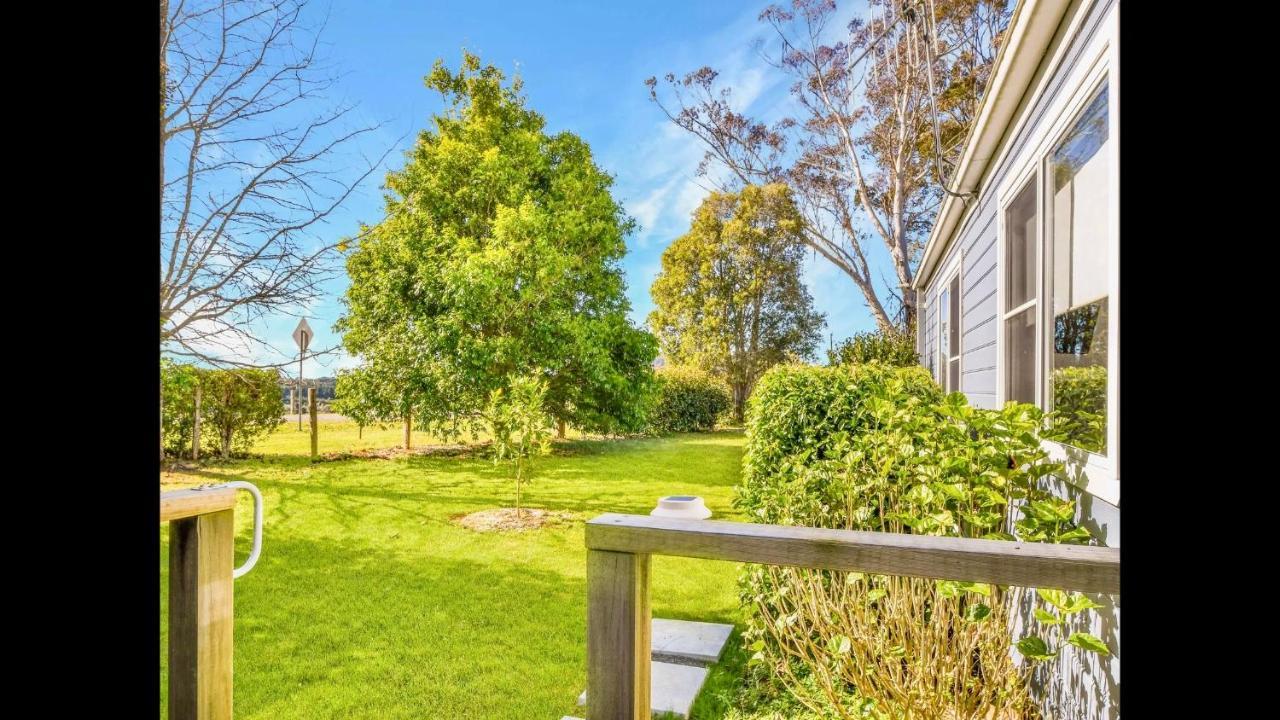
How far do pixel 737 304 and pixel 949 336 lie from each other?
7.95 m

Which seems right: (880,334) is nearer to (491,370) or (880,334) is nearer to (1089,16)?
(491,370)

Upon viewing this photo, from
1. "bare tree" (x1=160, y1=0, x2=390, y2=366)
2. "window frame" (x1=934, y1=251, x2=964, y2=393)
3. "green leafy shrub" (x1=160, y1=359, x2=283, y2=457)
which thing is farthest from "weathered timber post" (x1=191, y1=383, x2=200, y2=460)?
"window frame" (x1=934, y1=251, x2=964, y2=393)

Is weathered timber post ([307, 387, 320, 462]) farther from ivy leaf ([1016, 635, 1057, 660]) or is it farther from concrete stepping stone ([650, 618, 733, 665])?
ivy leaf ([1016, 635, 1057, 660])

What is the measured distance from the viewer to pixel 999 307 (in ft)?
9.17

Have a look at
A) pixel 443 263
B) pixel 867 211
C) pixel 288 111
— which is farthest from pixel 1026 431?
pixel 867 211

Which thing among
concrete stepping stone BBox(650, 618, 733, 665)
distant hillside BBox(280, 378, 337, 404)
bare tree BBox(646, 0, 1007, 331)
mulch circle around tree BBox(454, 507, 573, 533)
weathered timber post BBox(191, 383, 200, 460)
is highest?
bare tree BBox(646, 0, 1007, 331)

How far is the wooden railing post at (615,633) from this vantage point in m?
Result: 1.09

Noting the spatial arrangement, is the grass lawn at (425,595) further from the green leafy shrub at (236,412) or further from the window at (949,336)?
the window at (949,336)

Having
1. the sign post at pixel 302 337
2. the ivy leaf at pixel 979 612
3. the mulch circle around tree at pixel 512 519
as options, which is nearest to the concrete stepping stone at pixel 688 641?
the ivy leaf at pixel 979 612

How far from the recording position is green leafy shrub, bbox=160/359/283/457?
7180 mm

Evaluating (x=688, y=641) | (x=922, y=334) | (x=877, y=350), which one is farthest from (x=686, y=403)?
(x=688, y=641)

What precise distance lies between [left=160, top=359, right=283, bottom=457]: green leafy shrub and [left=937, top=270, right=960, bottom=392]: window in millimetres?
6786

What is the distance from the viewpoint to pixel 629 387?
955 cm

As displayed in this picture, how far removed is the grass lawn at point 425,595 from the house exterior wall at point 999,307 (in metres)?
1.14
